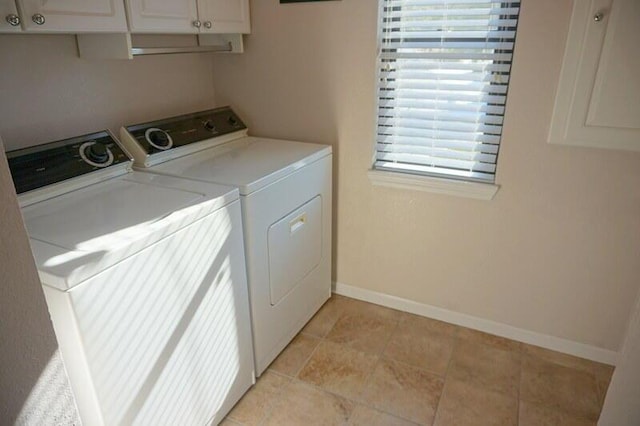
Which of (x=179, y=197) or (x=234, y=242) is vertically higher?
(x=179, y=197)

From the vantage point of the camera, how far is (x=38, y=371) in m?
0.77

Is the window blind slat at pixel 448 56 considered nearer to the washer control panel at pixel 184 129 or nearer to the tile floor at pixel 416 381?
the washer control panel at pixel 184 129

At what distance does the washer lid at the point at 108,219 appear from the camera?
1.14 metres

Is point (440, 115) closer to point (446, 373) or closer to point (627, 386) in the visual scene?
point (446, 373)

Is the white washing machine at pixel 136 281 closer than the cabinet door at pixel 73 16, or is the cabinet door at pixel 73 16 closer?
the white washing machine at pixel 136 281

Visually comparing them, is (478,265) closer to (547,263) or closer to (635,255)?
(547,263)

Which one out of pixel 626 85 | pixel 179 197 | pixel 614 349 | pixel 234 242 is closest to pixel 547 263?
pixel 614 349

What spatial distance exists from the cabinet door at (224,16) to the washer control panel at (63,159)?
67 centimetres

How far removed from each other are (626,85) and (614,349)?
4.02ft

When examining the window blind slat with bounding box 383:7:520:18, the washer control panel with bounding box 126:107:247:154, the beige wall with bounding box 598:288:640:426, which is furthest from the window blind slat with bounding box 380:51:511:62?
the beige wall with bounding box 598:288:640:426

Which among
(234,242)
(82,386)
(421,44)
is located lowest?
(82,386)

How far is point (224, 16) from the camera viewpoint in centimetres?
212

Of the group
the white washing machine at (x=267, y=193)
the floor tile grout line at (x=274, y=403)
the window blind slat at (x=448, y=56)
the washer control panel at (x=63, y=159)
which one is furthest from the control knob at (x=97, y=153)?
the window blind slat at (x=448, y=56)

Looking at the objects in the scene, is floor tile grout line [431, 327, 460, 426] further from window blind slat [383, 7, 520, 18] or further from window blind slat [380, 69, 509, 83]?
window blind slat [383, 7, 520, 18]
